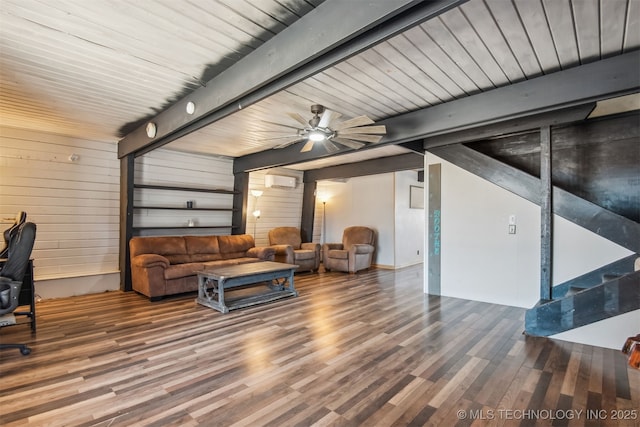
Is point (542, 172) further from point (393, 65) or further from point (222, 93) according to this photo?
point (222, 93)

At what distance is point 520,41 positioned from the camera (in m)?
2.28

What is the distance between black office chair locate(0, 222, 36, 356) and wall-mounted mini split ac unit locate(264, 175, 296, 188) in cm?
459

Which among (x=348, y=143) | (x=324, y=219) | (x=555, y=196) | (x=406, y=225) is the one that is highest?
(x=348, y=143)

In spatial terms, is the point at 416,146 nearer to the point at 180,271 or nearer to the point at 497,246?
the point at 497,246

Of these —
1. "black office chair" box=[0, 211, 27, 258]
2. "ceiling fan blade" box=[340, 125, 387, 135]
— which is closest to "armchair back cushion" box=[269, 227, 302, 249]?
"ceiling fan blade" box=[340, 125, 387, 135]

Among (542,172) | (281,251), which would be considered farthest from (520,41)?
(281,251)

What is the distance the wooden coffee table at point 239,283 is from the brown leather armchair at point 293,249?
1.42m

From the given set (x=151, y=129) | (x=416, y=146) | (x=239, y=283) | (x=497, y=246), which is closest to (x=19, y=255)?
(x=151, y=129)

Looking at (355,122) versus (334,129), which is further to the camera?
(334,129)

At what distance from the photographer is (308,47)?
1.94m

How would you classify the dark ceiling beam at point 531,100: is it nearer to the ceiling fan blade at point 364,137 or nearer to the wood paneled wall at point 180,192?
the ceiling fan blade at point 364,137

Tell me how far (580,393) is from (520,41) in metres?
2.51

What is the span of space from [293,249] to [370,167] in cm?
238

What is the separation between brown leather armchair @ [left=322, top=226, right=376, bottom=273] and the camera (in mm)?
6781
